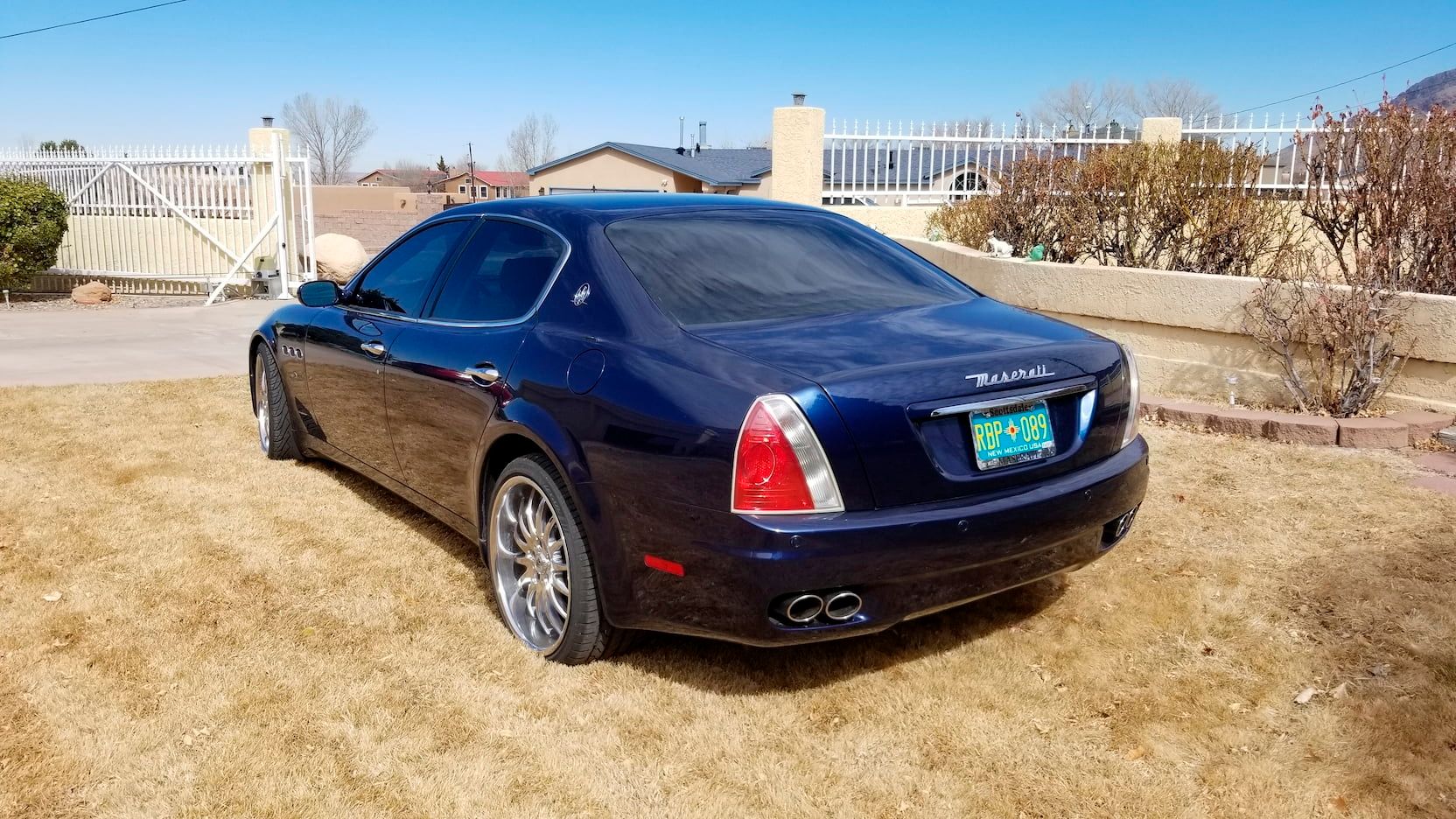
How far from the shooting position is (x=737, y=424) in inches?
118

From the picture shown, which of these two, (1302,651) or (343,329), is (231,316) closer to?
(343,329)

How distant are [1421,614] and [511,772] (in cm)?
318

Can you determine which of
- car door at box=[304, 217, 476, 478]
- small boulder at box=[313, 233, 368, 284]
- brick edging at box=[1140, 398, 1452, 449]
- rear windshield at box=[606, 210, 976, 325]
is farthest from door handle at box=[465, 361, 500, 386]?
small boulder at box=[313, 233, 368, 284]

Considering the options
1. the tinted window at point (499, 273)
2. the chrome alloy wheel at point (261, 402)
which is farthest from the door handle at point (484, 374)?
the chrome alloy wheel at point (261, 402)

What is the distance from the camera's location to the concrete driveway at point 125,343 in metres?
9.27

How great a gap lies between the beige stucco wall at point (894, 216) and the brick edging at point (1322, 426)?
8.02 meters

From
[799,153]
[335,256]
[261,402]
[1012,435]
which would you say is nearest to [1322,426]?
[1012,435]

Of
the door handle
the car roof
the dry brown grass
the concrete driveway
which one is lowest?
the dry brown grass

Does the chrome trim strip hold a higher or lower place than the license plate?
higher

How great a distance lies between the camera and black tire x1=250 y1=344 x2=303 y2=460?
604 cm

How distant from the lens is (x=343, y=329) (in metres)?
5.11

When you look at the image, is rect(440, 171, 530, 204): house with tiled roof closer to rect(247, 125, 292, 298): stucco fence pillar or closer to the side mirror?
rect(247, 125, 292, 298): stucco fence pillar

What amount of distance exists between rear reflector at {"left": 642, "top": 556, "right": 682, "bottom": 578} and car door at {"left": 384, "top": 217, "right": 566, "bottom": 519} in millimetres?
882

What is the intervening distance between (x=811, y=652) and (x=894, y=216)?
1161cm
